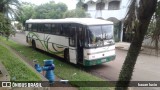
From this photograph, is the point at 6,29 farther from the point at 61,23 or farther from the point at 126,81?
the point at 61,23

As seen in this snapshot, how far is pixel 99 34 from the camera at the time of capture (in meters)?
10.7

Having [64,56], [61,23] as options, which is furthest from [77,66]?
[61,23]

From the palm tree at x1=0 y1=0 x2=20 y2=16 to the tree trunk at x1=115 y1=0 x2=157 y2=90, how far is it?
5.65 m

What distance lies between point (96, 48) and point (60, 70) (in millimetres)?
2226

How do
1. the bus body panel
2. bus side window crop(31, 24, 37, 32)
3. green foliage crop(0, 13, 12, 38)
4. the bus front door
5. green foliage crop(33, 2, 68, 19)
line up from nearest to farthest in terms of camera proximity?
green foliage crop(0, 13, 12, 38)
the bus body panel
the bus front door
bus side window crop(31, 24, 37, 32)
green foliage crop(33, 2, 68, 19)

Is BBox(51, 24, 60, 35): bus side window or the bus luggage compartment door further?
BBox(51, 24, 60, 35): bus side window

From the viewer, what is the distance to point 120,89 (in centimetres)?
546

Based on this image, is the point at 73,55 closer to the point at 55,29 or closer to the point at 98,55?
the point at 98,55

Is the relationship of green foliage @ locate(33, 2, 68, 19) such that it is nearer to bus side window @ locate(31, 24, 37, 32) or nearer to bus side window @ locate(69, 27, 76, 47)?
bus side window @ locate(31, 24, 37, 32)

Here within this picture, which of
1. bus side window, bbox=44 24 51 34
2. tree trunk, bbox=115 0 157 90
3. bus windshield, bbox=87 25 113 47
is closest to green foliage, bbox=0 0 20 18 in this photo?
bus windshield, bbox=87 25 113 47

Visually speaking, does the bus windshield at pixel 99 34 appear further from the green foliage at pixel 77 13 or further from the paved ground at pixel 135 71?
the green foliage at pixel 77 13

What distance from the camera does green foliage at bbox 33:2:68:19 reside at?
31.9m

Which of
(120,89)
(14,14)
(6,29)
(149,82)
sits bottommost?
(149,82)

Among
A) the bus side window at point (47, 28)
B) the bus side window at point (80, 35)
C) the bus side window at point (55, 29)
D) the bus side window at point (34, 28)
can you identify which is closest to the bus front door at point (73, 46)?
the bus side window at point (80, 35)
